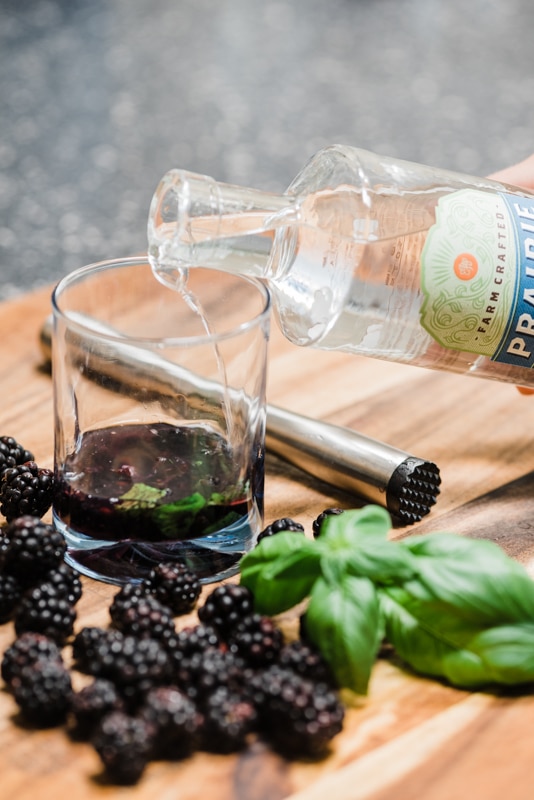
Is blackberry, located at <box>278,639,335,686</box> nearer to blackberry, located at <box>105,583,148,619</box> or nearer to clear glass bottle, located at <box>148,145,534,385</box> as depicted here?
blackberry, located at <box>105,583,148,619</box>

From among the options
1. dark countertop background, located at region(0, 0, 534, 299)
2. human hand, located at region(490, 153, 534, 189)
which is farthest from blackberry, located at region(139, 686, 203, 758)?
dark countertop background, located at region(0, 0, 534, 299)

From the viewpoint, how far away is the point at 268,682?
0.87 meters

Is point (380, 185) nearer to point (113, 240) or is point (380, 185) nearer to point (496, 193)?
point (496, 193)

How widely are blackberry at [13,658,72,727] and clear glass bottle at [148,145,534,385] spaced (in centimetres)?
43

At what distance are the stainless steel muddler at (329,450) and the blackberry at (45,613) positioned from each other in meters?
0.22

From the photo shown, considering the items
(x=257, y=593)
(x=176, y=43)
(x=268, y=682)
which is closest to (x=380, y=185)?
(x=257, y=593)

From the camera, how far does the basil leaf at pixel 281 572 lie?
0.96m

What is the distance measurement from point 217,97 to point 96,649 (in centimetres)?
214

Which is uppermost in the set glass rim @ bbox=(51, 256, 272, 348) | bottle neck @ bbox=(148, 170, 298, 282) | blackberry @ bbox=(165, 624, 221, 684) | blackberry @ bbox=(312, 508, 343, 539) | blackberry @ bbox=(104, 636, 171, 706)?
bottle neck @ bbox=(148, 170, 298, 282)

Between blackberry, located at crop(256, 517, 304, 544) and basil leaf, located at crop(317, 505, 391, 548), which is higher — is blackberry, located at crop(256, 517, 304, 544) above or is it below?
below

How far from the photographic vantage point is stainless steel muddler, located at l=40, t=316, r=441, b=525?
3.47ft

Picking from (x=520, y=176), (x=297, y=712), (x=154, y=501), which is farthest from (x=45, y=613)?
(x=520, y=176)

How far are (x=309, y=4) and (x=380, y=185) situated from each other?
2377 millimetres

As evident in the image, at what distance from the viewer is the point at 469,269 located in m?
1.13
